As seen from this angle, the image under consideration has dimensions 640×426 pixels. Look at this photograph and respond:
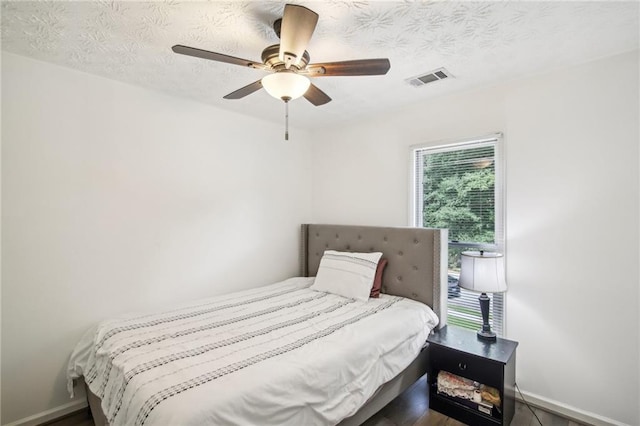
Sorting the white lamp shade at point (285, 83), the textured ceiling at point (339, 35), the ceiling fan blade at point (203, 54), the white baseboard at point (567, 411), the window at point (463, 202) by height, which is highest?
the textured ceiling at point (339, 35)

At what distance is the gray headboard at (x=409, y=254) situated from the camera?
2.54 m

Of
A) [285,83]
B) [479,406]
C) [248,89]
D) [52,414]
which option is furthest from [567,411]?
[52,414]

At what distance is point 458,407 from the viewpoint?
2.13 m

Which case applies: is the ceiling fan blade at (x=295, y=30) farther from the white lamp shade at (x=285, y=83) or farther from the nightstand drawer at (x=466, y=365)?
the nightstand drawer at (x=466, y=365)

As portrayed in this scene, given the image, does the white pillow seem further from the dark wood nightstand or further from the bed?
the dark wood nightstand

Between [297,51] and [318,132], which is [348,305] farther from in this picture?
[318,132]

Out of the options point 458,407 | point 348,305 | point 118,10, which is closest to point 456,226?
point 348,305

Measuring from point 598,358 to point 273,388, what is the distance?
85.1 inches

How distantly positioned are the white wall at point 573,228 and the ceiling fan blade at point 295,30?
1.78 m

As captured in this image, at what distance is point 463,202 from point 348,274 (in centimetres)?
119

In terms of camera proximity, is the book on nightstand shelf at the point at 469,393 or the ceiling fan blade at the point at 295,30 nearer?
the ceiling fan blade at the point at 295,30

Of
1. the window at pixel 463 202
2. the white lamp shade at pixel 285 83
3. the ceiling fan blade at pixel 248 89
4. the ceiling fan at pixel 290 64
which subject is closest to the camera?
the ceiling fan at pixel 290 64

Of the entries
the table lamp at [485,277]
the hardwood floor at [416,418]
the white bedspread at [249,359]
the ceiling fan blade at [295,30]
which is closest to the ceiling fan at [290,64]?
the ceiling fan blade at [295,30]

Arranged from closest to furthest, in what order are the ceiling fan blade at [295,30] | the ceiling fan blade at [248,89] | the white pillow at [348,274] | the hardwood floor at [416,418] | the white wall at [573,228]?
the ceiling fan blade at [295,30] < the ceiling fan blade at [248,89] < the white wall at [573,228] < the hardwood floor at [416,418] < the white pillow at [348,274]
